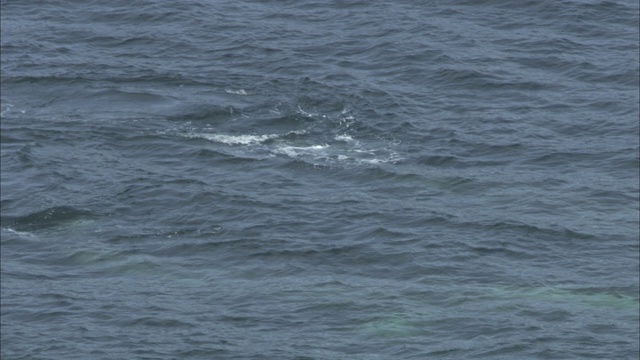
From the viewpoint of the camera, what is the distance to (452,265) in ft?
376

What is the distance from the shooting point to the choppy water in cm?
10544

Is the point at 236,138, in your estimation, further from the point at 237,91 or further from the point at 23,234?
the point at 23,234

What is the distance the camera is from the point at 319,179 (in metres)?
130


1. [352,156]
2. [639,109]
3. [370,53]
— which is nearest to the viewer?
[352,156]

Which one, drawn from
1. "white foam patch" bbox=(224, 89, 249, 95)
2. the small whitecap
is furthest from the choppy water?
the small whitecap

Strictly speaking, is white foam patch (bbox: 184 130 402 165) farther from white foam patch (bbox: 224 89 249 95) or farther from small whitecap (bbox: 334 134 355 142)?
white foam patch (bbox: 224 89 249 95)

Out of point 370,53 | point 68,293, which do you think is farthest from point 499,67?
point 68,293

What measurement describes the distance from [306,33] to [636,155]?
37.8m

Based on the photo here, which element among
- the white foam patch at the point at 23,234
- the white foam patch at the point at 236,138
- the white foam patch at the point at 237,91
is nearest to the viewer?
the white foam patch at the point at 23,234

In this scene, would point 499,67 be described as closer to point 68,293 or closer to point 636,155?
point 636,155

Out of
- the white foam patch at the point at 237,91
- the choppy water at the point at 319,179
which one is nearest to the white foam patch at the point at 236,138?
the choppy water at the point at 319,179

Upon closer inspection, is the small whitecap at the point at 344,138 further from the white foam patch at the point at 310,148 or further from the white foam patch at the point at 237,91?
the white foam patch at the point at 237,91

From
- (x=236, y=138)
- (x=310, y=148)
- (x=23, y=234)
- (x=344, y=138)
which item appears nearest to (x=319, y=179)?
(x=310, y=148)

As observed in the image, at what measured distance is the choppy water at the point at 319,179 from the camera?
346ft
